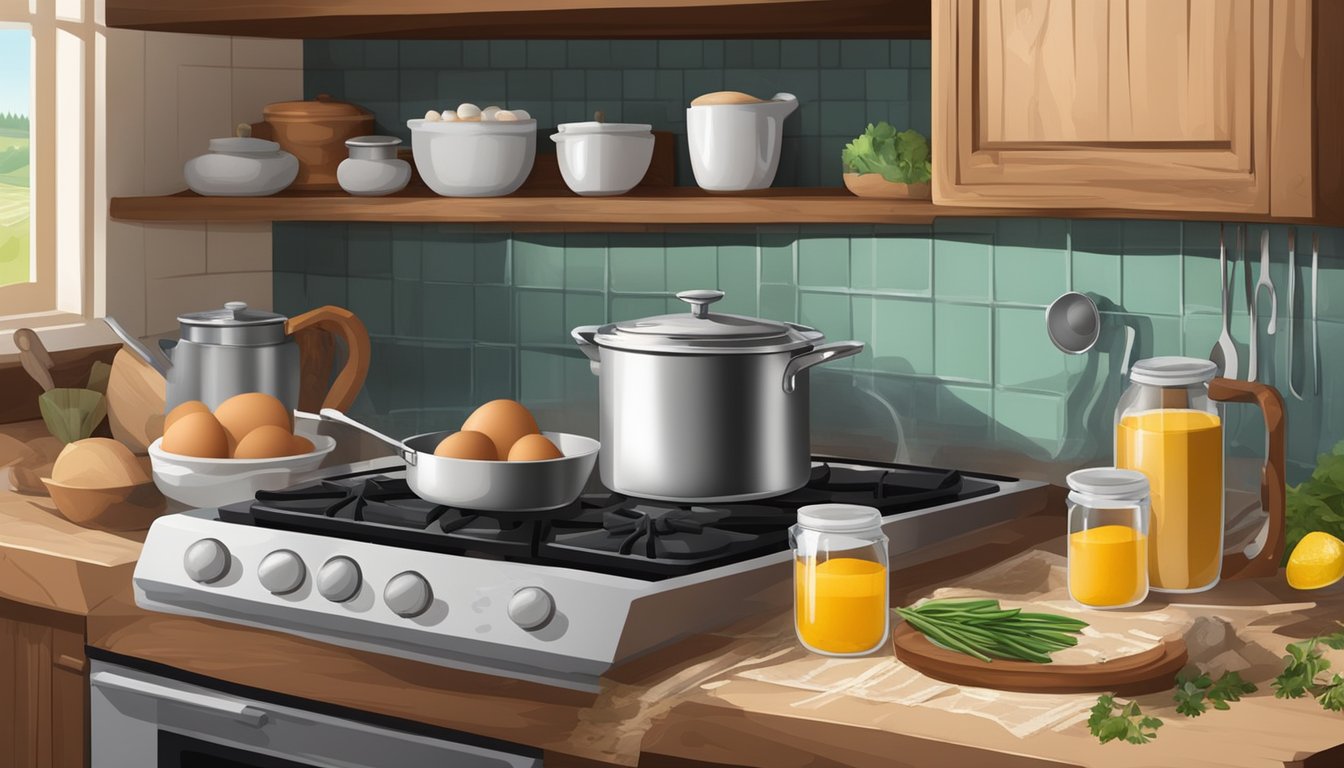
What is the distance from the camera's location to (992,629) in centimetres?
162

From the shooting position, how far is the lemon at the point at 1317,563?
6.15 ft

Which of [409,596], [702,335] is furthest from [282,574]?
[702,335]

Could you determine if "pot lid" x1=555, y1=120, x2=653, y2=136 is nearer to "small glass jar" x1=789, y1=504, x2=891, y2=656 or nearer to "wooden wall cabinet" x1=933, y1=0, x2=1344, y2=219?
"wooden wall cabinet" x1=933, y1=0, x2=1344, y2=219

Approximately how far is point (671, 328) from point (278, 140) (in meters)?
1.06

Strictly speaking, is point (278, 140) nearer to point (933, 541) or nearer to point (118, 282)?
point (118, 282)

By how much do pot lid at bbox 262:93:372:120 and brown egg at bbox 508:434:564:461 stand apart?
3.13 feet

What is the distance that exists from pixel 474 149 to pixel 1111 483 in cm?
115

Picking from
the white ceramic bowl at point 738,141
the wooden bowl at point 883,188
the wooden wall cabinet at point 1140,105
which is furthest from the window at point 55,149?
the wooden wall cabinet at point 1140,105

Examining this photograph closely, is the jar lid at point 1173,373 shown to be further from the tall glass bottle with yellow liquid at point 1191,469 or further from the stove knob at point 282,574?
the stove knob at point 282,574

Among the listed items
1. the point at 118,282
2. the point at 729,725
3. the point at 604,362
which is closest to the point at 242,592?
the point at 604,362

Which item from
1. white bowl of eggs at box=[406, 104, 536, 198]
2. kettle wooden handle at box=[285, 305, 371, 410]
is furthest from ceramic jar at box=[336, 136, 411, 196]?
kettle wooden handle at box=[285, 305, 371, 410]

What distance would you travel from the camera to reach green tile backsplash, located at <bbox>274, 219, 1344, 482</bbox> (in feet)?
7.20

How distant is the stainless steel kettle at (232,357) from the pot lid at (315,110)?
0.37m

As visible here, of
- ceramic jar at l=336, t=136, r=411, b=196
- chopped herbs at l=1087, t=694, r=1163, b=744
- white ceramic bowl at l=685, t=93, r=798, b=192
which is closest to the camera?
chopped herbs at l=1087, t=694, r=1163, b=744
